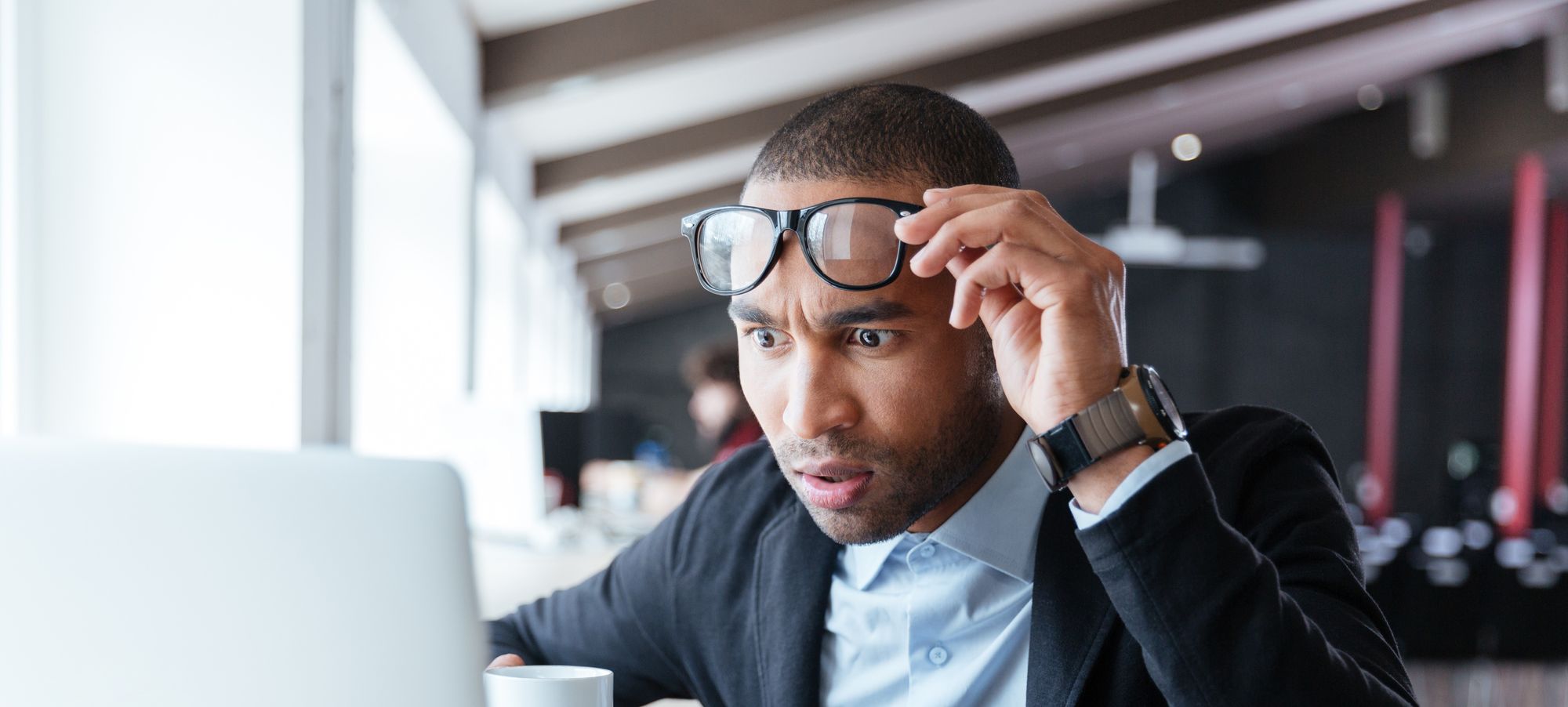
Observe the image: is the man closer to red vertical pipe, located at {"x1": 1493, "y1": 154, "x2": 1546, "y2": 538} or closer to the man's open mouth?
the man's open mouth

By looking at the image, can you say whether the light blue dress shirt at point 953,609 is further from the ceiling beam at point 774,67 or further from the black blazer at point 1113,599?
the ceiling beam at point 774,67

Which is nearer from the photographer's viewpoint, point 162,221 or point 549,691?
point 549,691

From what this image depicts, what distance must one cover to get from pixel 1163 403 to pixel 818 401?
0.30 m

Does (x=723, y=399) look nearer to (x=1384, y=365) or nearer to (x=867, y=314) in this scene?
(x=867, y=314)

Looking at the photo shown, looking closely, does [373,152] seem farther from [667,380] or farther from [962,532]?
[667,380]

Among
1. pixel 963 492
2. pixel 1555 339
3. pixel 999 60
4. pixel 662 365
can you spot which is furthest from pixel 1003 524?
pixel 662 365

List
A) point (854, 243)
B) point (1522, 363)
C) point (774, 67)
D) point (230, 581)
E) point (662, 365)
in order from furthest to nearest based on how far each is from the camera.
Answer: point (662, 365) < point (1522, 363) < point (774, 67) < point (854, 243) < point (230, 581)

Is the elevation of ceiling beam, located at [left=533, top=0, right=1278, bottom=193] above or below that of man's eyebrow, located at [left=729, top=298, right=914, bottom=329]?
above

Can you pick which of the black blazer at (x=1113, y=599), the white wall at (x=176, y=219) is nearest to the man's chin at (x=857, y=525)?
the black blazer at (x=1113, y=599)

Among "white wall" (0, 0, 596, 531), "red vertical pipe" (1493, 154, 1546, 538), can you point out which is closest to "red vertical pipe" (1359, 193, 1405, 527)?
"red vertical pipe" (1493, 154, 1546, 538)

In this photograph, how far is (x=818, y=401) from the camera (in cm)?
106

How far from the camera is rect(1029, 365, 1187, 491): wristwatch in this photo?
893mm

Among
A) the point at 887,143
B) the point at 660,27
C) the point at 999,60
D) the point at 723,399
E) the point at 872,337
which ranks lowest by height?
the point at 723,399

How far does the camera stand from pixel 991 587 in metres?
1.18
